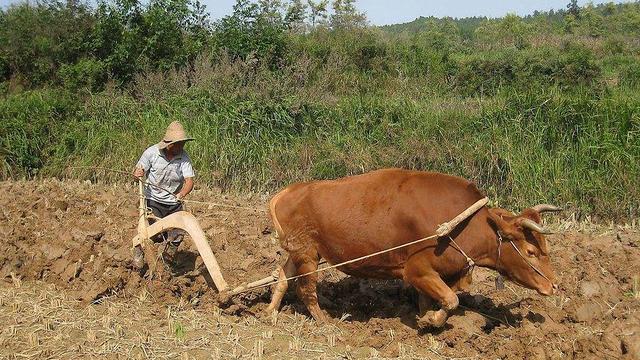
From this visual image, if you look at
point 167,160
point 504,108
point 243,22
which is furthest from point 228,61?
point 167,160

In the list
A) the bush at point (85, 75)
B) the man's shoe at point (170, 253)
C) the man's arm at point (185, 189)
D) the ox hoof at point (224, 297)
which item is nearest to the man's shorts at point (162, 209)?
the man's shoe at point (170, 253)

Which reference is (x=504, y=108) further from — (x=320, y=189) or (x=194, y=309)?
(x=194, y=309)

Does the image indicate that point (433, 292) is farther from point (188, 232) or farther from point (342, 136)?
point (342, 136)

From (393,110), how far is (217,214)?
5.68m

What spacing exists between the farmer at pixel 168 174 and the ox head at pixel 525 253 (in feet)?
11.1

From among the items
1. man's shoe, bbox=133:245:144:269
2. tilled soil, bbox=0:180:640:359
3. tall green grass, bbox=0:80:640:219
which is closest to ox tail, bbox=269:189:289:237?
tilled soil, bbox=0:180:640:359

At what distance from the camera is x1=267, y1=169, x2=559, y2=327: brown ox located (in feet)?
20.6

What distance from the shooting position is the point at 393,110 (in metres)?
14.7

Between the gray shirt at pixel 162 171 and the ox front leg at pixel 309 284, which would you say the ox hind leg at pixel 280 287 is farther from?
the gray shirt at pixel 162 171

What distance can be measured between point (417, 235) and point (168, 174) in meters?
3.04

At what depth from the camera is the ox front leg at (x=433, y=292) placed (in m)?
6.11

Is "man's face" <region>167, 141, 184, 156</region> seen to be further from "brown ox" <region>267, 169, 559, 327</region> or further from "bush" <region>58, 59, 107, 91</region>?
"bush" <region>58, 59, 107, 91</region>

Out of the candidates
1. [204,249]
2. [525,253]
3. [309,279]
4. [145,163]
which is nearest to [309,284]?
[309,279]

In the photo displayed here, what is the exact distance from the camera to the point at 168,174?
7.96 metres
